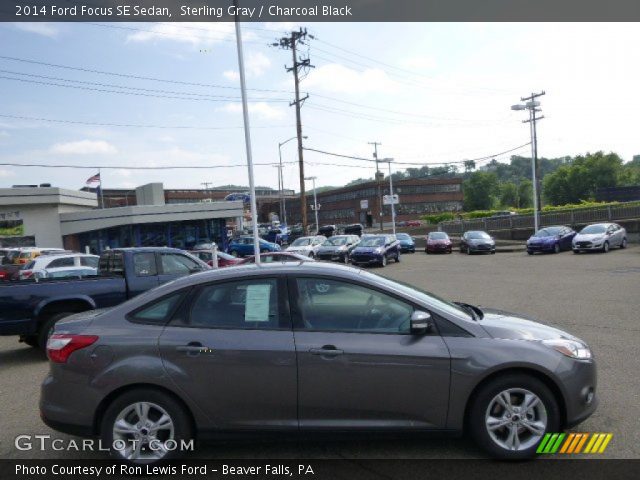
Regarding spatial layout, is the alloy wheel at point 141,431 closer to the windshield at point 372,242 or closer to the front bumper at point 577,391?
the front bumper at point 577,391

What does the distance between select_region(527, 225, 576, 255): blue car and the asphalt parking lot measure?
8856 millimetres

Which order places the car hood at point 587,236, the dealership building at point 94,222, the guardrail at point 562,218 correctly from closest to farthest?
the car hood at point 587,236 → the dealership building at point 94,222 → the guardrail at point 562,218

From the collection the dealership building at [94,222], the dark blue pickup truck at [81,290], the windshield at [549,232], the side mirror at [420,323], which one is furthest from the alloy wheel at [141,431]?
the dealership building at [94,222]

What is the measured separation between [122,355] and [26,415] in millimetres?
2329

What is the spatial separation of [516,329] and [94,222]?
110ft

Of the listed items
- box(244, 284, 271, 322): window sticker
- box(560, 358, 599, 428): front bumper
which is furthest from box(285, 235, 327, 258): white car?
box(560, 358, 599, 428): front bumper

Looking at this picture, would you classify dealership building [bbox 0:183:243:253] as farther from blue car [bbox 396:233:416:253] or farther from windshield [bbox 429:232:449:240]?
windshield [bbox 429:232:449:240]

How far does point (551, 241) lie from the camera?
27641mm

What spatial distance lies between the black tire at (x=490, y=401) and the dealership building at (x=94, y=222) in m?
32.6

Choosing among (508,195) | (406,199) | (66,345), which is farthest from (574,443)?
(508,195)

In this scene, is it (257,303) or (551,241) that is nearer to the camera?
(257,303)

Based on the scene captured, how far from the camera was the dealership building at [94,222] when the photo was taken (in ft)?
104

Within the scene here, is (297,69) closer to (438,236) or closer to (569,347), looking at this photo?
(438,236)

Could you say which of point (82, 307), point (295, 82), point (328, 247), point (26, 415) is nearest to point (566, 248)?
point (328, 247)
